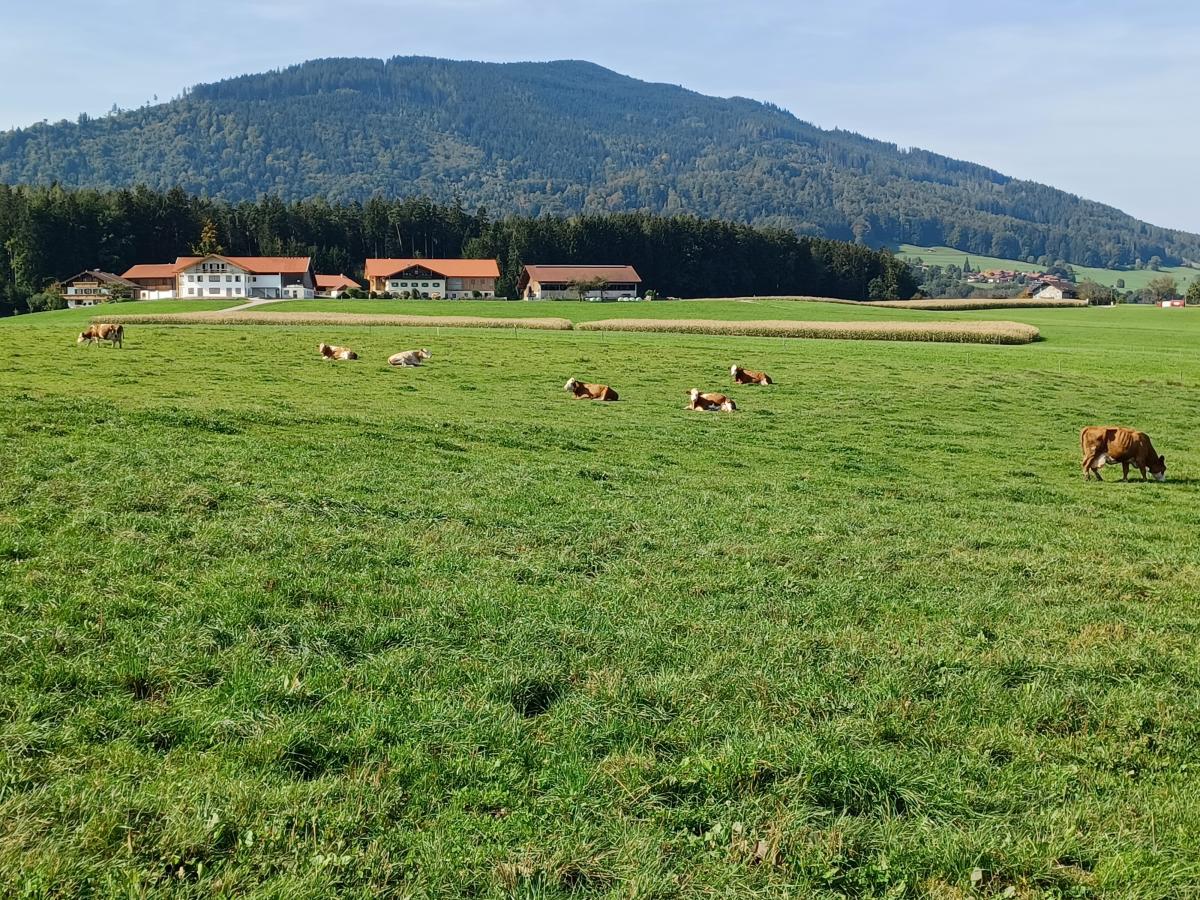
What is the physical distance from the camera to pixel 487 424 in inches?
807

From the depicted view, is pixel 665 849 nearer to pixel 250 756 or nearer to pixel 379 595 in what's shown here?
pixel 250 756

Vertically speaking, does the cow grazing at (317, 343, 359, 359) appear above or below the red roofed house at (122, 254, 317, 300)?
below

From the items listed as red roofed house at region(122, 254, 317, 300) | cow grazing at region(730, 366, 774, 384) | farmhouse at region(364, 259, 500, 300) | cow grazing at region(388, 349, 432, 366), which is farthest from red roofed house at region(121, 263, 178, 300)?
cow grazing at region(730, 366, 774, 384)

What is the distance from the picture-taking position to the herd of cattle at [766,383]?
59.3 ft

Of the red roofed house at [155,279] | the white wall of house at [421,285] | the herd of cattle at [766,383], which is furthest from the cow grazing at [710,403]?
the red roofed house at [155,279]

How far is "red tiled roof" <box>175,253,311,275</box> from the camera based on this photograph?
135 m

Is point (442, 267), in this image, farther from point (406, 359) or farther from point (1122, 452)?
point (1122, 452)

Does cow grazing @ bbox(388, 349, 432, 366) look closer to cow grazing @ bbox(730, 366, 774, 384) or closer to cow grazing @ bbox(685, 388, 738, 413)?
cow grazing @ bbox(730, 366, 774, 384)

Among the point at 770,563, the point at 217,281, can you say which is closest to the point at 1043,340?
the point at 770,563

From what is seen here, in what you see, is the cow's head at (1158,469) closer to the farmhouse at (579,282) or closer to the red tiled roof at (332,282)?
the farmhouse at (579,282)

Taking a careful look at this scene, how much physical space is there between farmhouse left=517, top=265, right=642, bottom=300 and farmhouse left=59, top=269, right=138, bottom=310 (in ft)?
190

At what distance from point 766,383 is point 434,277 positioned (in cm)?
12277

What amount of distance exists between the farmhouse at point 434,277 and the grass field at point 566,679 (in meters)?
135

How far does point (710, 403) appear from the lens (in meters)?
26.0
